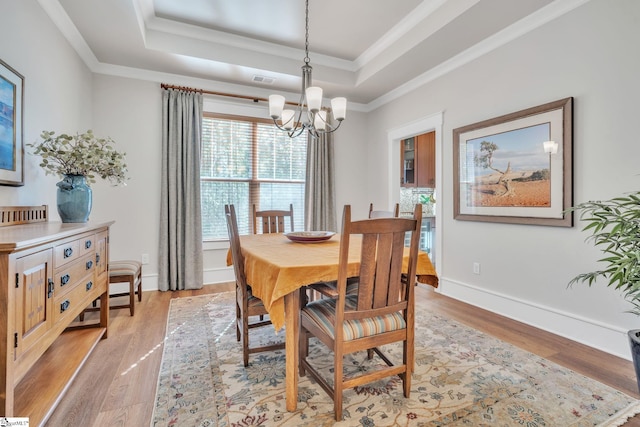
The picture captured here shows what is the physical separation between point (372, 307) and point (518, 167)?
2.21m

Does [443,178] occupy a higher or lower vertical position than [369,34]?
lower

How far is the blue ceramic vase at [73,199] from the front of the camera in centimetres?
222

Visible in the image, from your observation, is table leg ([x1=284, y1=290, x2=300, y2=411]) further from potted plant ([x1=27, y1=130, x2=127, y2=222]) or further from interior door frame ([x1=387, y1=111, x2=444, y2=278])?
interior door frame ([x1=387, y1=111, x2=444, y2=278])

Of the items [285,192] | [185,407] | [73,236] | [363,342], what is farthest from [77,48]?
[363,342]

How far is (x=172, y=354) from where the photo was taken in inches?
86.7

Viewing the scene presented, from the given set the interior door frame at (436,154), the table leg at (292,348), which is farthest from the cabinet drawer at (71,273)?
the interior door frame at (436,154)

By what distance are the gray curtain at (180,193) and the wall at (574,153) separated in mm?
3058

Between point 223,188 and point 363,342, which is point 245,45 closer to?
point 223,188

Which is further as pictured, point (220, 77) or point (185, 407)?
point (220, 77)

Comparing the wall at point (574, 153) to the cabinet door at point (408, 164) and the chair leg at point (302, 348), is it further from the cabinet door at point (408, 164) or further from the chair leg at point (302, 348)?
the chair leg at point (302, 348)

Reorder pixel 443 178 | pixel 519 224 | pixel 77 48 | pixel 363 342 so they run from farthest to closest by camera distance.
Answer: pixel 443 178, pixel 77 48, pixel 519 224, pixel 363 342

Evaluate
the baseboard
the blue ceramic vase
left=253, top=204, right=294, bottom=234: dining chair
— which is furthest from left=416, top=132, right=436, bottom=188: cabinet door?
the blue ceramic vase

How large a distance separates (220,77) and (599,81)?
12.4 ft

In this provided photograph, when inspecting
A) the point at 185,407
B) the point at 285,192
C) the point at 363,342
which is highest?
the point at 285,192
